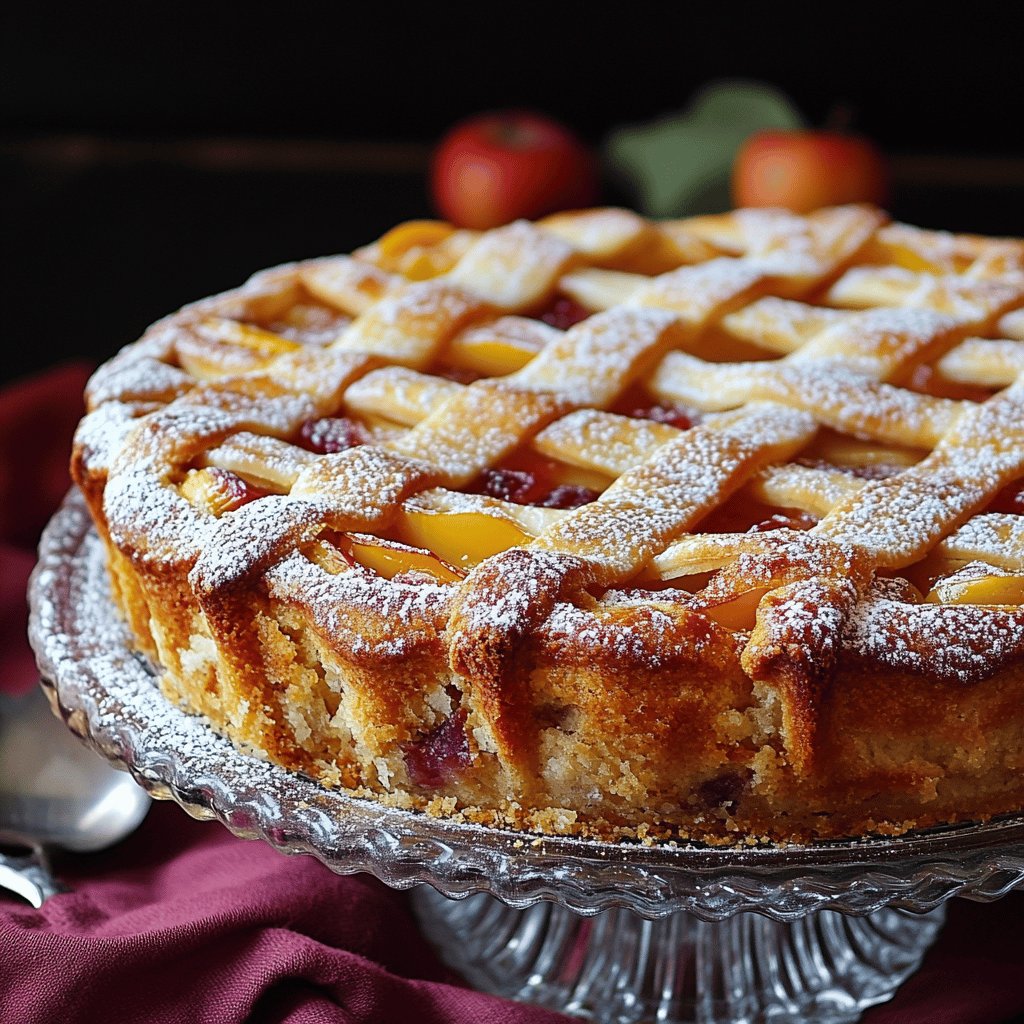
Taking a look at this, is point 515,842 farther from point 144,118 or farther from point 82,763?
point 144,118

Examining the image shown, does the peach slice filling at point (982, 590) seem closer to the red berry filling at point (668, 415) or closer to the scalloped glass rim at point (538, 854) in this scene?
the scalloped glass rim at point (538, 854)

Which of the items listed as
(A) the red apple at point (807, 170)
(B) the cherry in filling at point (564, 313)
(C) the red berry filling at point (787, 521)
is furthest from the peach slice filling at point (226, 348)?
(A) the red apple at point (807, 170)

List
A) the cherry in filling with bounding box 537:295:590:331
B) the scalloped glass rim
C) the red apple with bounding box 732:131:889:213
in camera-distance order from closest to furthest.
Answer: the scalloped glass rim < the cherry in filling with bounding box 537:295:590:331 < the red apple with bounding box 732:131:889:213

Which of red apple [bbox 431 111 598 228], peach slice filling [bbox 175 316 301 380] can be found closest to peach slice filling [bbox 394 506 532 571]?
peach slice filling [bbox 175 316 301 380]

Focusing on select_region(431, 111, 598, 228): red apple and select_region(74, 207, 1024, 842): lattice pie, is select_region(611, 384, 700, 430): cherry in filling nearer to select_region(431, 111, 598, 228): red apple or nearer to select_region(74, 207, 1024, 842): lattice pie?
select_region(74, 207, 1024, 842): lattice pie

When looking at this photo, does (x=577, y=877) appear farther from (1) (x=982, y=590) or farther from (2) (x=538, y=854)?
(1) (x=982, y=590)
